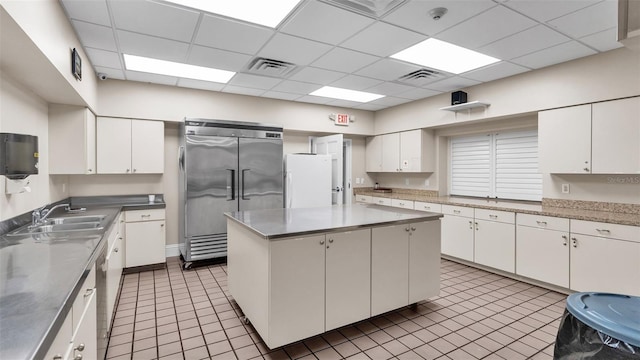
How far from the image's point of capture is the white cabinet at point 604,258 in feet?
9.50

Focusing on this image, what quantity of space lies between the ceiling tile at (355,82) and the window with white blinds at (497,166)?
2.10 metres

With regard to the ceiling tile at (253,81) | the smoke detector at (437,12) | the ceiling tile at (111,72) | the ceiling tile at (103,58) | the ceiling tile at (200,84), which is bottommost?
the ceiling tile at (103,58)

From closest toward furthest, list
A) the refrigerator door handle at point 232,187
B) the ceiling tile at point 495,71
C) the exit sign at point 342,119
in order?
the ceiling tile at point 495,71, the refrigerator door handle at point 232,187, the exit sign at point 342,119

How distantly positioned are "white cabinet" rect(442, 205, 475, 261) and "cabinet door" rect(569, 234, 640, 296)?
47.6 inches

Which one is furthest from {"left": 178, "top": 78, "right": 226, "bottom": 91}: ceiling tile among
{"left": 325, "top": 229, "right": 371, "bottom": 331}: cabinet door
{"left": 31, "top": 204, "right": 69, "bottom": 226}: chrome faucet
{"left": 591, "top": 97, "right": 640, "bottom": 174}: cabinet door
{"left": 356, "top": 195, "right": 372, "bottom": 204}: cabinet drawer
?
{"left": 591, "top": 97, "right": 640, "bottom": 174}: cabinet door

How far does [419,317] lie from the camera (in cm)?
291

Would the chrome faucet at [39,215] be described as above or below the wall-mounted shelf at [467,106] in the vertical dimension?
below

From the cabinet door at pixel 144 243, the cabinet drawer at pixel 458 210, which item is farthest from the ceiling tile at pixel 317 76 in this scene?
the cabinet door at pixel 144 243

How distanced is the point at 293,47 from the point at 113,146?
285 cm

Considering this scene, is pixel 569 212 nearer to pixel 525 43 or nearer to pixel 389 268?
pixel 525 43

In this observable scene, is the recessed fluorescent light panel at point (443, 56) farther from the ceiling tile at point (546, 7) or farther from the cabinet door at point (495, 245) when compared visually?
the cabinet door at point (495, 245)

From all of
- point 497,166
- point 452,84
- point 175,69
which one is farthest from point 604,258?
point 175,69

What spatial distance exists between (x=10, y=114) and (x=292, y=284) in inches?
99.4

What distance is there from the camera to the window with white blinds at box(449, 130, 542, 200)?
14.5ft
